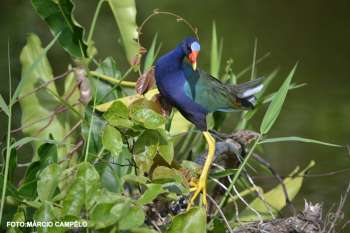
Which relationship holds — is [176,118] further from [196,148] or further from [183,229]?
[183,229]

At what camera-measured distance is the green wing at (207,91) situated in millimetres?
2429

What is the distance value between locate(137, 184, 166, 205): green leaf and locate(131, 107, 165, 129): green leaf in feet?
0.46

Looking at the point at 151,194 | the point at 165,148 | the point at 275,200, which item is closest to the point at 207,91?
the point at 165,148

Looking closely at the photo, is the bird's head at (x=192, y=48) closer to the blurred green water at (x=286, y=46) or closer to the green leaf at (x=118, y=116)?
the green leaf at (x=118, y=116)

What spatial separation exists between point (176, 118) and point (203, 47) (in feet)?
7.94

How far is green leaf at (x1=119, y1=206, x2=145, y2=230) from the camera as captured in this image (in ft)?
6.47

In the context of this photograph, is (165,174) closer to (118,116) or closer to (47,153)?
(118,116)

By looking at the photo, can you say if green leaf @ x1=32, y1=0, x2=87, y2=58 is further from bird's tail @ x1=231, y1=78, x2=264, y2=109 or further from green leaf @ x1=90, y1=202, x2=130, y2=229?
green leaf @ x1=90, y1=202, x2=130, y2=229

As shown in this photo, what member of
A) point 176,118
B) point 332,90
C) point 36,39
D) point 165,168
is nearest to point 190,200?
point 165,168

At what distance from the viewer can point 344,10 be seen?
6305 millimetres

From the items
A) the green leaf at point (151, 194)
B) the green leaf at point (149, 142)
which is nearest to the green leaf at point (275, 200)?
the green leaf at point (149, 142)

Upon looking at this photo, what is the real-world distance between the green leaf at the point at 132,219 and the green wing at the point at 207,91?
1.61 feet

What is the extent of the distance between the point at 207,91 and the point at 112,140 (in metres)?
0.42

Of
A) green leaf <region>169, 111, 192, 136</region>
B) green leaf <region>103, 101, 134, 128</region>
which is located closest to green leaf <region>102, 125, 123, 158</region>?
green leaf <region>103, 101, 134, 128</region>
